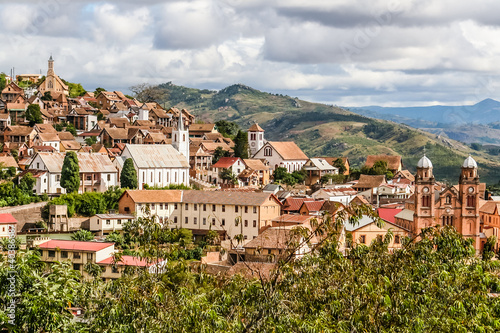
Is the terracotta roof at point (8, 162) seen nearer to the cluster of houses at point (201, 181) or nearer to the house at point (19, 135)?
the cluster of houses at point (201, 181)

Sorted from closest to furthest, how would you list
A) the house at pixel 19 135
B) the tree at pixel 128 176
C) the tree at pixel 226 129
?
the tree at pixel 128 176
the house at pixel 19 135
the tree at pixel 226 129

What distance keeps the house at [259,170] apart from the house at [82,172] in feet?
63.2

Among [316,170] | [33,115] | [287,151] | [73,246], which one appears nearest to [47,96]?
[33,115]

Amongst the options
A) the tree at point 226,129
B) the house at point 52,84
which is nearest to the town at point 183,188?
the tree at point 226,129

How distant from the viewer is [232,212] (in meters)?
61.0

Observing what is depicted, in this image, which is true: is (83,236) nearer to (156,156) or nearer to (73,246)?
(73,246)

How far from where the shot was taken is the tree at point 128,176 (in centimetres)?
6931

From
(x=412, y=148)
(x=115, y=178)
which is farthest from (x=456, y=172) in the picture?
(x=115, y=178)

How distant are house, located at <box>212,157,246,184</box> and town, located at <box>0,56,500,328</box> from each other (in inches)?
5.3

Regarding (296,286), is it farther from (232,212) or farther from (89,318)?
(232,212)

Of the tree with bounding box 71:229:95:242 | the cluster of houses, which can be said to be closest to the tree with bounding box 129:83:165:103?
the cluster of houses

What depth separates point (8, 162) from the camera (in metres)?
→ 68.2

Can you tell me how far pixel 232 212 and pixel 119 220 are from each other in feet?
31.6

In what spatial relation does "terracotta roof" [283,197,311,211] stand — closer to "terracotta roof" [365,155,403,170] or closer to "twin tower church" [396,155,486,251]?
"twin tower church" [396,155,486,251]
